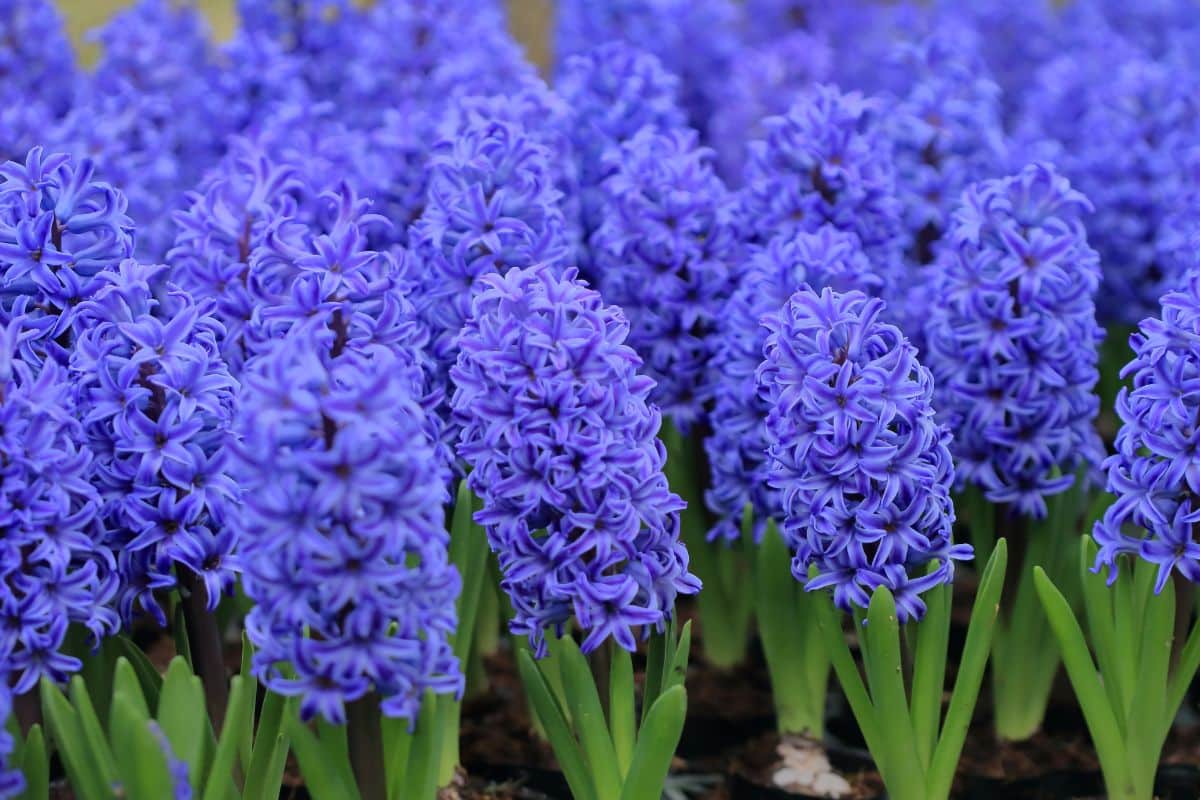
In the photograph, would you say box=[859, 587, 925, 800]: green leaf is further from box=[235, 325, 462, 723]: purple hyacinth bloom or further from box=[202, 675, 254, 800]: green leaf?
box=[202, 675, 254, 800]: green leaf

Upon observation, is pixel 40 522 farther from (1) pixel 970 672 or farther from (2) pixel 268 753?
(1) pixel 970 672

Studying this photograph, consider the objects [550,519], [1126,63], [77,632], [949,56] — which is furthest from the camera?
[1126,63]

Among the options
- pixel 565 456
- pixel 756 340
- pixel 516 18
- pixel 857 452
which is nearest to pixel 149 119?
pixel 756 340

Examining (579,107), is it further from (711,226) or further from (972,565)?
(972,565)

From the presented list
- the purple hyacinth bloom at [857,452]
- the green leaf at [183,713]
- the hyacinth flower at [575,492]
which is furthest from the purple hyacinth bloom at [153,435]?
the purple hyacinth bloom at [857,452]

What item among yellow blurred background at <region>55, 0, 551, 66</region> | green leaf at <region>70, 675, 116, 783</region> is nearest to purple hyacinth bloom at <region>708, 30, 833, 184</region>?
green leaf at <region>70, 675, 116, 783</region>

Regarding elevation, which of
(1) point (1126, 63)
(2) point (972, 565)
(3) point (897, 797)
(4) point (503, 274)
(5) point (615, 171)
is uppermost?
(1) point (1126, 63)

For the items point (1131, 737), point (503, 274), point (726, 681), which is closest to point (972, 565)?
point (726, 681)
